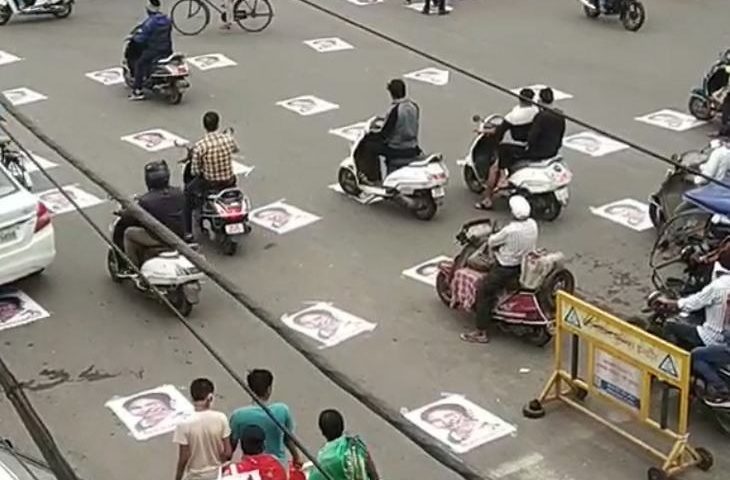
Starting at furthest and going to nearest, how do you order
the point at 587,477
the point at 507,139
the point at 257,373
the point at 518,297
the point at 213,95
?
the point at 213,95 < the point at 507,139 < the point at 518,297 < the point at 587,477 < the point at 257,373

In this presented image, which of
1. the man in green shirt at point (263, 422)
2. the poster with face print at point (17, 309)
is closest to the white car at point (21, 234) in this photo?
the poster with face print at point (17, 309)

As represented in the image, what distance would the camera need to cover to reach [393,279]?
42.7 feet

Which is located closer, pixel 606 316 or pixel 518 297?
pixel 606 316

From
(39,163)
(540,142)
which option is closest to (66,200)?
(39,163)

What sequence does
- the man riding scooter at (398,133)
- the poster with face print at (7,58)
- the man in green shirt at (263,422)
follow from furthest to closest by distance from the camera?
the poster with face print at (7,58), the man riding scooter at (398,133), the man in green shirt at (263,422)

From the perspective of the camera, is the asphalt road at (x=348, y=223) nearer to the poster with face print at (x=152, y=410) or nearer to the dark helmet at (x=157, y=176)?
the poster with face print at (x=152, y=410)

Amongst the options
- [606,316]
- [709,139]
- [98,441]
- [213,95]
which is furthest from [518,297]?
[213,95]

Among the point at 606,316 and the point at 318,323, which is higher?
the point at 606,316

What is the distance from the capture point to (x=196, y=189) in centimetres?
1363

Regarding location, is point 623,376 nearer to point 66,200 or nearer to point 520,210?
point 520,210

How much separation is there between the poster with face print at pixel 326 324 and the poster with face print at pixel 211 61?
25.5ft

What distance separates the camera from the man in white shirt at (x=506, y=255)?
37.4 ft

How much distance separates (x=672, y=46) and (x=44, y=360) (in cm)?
1184

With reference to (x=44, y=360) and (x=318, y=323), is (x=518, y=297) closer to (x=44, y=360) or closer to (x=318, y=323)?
(x=318, y=323)
